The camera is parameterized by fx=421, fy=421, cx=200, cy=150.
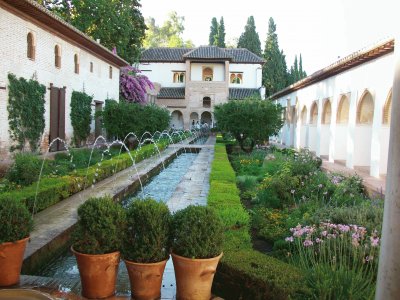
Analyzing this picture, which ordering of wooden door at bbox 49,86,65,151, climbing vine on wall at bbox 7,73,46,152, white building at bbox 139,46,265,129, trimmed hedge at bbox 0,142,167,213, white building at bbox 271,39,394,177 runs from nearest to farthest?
trimmed hedge at bbox 0,142,167,213, white building at bbox 271,39,394,177, climbing vine on wall at bbox 7,73,46,152, wooden door at bbox 49,86,65,151, white building at bbox 139,46,265,129

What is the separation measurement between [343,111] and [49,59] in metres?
11.4

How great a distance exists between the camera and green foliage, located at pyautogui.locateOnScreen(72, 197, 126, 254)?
3.38m

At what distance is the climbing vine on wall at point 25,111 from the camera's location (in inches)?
512

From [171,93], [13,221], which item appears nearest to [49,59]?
[13,221]

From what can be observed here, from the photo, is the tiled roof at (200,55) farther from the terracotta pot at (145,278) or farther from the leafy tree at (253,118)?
the terracotta pot at (145,278)

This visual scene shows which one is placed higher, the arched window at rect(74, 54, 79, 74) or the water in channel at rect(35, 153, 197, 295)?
the arched window at rect(74, 54, 79, 74)

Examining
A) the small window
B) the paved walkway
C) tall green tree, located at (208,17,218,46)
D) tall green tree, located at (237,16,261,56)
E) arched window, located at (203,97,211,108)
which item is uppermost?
tall green tree, located at (208,17,218,46)

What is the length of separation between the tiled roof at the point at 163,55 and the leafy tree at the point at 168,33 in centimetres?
1654

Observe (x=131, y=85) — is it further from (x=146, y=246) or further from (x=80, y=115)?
(x=146, y=246)

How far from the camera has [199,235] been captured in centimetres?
331

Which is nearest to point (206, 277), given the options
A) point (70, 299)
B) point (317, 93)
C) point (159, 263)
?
point (159, 263)

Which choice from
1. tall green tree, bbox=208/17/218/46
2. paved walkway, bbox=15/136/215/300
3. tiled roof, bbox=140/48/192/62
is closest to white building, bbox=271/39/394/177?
paved walkway, bbox=15/136/215/300

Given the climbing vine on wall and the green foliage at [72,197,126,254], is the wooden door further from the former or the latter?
the green foliage at [72,197,126,254]

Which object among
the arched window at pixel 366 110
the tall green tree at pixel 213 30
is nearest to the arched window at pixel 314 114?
the arched window at pixel 366 110
